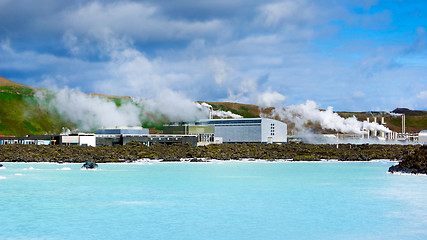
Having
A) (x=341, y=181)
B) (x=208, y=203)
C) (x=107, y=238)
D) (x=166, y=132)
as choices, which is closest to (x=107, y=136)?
(x=166, y=132)

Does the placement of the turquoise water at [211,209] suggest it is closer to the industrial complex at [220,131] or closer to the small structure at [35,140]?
the small structure at [35,140]

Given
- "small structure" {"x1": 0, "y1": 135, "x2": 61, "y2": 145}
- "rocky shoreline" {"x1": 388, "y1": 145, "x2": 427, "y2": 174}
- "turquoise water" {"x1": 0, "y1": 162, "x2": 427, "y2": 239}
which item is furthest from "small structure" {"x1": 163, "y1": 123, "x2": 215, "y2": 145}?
"turquoise water" {"x1": 0, "y1": 162, "x2": 427, "y2": 239}

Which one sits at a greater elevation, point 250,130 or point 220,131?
point 250,130

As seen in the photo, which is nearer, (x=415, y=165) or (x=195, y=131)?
(x=415, y=165)

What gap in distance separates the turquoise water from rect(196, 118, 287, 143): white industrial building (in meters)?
102

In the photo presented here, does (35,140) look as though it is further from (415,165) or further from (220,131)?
(415,165)

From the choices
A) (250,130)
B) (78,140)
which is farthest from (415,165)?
(250,130)

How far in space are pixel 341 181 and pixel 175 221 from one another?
78.0ft

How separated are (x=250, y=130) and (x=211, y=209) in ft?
388

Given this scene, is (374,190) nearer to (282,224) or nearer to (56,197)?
(282,224)

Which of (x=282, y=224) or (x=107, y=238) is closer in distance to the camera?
(x=107, y=238)

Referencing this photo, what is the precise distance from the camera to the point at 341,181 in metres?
42.0

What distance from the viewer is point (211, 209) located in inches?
1021

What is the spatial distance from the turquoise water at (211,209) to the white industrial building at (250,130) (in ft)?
334
